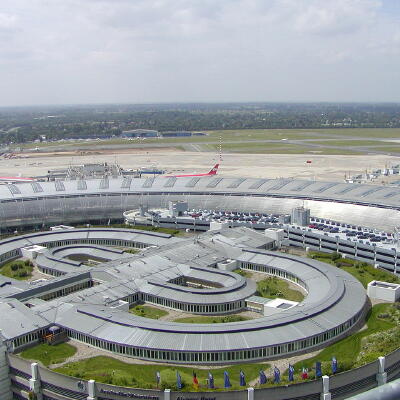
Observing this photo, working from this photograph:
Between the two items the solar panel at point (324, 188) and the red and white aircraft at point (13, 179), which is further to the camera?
the red and white aircraft at point (13, 179)

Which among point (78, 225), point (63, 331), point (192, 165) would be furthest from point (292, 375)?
point (192, 165)

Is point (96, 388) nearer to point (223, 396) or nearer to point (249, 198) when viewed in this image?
point (223, 396)

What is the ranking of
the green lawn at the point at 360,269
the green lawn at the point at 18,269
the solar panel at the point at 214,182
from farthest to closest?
the solar panel at the point at 214,182 < the green lawn at the point at 18,269 < the green lawn at the point at 360,269

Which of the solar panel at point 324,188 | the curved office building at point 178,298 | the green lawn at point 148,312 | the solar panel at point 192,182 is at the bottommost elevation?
the green lawn at point 148,312

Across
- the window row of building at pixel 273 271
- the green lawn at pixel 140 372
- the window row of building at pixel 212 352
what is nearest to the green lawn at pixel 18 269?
the window row of building at pixel 212 352

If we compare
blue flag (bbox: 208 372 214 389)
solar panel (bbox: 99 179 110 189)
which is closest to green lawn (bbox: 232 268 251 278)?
blue flag (bbox: 208 372 214 389)

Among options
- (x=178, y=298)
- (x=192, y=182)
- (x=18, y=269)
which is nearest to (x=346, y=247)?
(x=178, y=298)

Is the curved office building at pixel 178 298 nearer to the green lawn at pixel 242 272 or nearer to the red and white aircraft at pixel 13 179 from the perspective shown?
the green lawn at pixel 242 272
